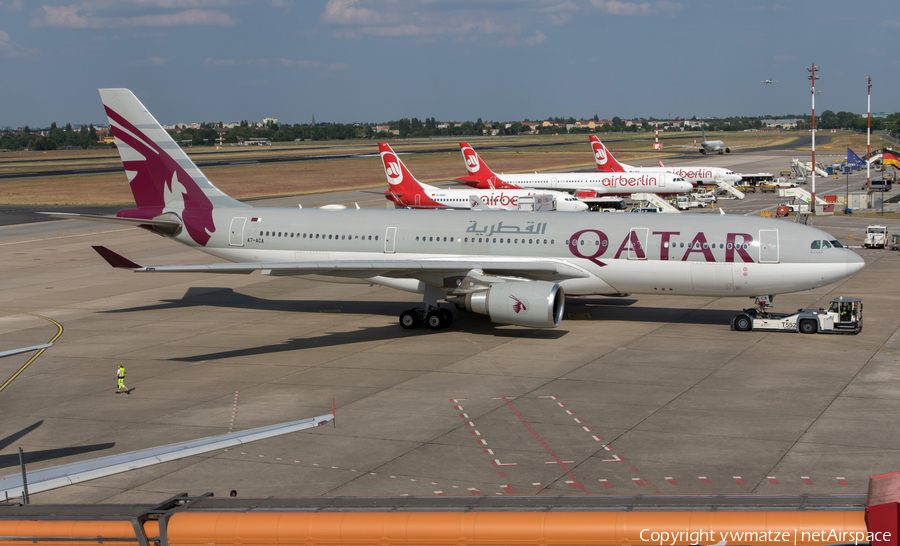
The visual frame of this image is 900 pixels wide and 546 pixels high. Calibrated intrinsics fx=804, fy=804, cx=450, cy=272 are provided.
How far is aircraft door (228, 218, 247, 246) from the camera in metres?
36.3

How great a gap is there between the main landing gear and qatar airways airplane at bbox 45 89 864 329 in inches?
2.0

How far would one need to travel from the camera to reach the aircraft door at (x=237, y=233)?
36.3m

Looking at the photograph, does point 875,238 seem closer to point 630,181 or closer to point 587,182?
point 630,181

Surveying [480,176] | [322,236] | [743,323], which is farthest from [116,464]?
[480,176]

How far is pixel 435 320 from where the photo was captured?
3256cm

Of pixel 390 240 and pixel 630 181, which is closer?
pixel 390 240

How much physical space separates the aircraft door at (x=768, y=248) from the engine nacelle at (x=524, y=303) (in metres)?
7.46

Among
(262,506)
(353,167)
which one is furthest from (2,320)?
(353,167)

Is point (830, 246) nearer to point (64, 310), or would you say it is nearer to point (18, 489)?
point (18, 489)

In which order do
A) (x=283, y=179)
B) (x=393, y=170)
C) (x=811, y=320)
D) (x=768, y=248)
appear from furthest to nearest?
(x=283, y=179), (x=393, y=170), (x=811, y=320), (x=768, y=248)

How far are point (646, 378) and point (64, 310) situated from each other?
90.3 ft

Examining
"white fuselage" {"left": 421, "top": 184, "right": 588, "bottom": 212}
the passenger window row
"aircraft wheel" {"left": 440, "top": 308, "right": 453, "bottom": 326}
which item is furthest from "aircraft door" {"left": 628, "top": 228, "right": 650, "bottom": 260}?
"white fuselage" {"left": 421, "top": 184, "right": 588, "bottom": 212}

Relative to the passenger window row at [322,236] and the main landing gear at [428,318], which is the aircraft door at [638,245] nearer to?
the main landing gear at [428,318]

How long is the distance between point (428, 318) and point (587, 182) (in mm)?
58207
